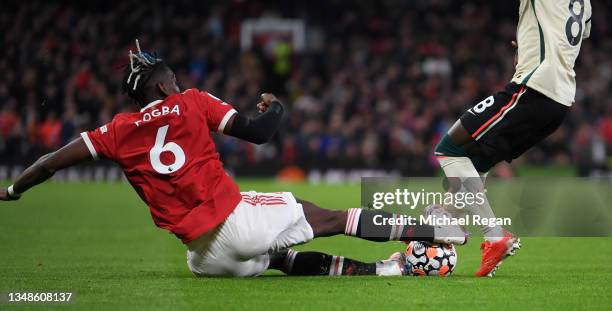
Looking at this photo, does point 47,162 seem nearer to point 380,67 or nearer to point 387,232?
point 387,232

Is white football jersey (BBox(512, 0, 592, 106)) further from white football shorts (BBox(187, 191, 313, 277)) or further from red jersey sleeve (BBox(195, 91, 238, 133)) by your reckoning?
red jersey sleeve (BBox(195, 91, 238, 133))

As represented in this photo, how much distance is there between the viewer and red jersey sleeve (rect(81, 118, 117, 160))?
7.11m

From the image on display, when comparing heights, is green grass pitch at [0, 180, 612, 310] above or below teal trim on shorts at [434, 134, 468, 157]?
below

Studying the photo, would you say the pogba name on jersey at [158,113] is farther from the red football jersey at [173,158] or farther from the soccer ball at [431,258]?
the soccer ball at [431,258]

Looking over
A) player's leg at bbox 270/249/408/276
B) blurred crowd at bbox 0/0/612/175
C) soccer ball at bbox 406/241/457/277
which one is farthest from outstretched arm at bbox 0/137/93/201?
blurred crowd at bbox 0/0/612/175

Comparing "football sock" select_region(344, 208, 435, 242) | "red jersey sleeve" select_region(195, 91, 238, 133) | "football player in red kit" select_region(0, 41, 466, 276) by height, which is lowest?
"football sock" select_region(344, 208, 435, 242)

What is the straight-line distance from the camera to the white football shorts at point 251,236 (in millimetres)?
7184

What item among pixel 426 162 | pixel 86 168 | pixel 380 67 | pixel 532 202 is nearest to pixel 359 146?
pixel 426 162

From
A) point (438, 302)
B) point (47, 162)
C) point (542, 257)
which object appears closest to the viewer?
point (438, 302)

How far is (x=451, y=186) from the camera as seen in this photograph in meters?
7.93

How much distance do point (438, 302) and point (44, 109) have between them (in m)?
19.5

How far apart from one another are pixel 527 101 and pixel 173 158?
2711mm

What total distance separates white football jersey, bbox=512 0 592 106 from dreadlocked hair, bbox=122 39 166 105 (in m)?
2.78

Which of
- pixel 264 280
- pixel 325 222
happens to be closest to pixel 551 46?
pixel 325 222
